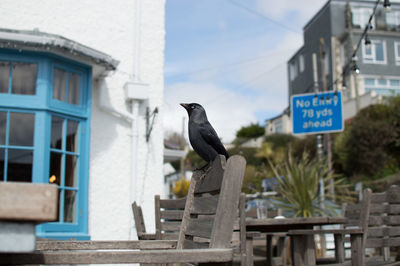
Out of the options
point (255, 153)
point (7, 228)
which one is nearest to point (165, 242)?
point (7, 228)

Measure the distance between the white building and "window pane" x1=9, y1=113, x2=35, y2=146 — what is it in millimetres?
11

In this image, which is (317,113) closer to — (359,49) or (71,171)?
(71,171)

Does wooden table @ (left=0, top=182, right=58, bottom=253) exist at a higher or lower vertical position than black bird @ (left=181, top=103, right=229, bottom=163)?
lower

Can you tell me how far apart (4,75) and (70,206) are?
6.05 feet

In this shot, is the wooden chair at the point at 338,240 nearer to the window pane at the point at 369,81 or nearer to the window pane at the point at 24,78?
the window pane at the point at 24,78

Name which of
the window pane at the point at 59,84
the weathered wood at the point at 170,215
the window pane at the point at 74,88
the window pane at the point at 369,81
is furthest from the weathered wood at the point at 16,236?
the window pane at the point at 369,81

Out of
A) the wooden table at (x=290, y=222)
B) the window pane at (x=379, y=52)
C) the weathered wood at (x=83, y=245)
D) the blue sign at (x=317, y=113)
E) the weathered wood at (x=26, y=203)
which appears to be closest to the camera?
the weathered wood at (x=26, y=203)

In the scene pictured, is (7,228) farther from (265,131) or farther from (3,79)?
(265,131)

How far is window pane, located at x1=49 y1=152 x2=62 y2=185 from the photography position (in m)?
5.84

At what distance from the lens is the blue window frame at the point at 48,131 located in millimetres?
5645

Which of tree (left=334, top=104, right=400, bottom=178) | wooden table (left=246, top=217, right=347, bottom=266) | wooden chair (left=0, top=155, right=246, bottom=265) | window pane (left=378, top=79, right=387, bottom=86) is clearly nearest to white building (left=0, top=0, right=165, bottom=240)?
wooden table (left=246, top=217, right=347, bottom=266)

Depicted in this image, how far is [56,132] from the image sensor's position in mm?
5934

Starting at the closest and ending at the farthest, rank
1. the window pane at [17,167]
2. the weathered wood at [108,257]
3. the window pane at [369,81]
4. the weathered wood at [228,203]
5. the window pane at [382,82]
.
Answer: the weathered wood at [108,257] → the weathered wood at [228,203] → the window pane at [17,167] → the window pane at [369,81] → the window pane at [382,82]

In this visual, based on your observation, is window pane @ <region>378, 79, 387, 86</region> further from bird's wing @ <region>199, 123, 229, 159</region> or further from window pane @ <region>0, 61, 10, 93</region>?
bird's wing @ <region>199, 123, 229, 159</region>
